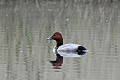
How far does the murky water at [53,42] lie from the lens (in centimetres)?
1138

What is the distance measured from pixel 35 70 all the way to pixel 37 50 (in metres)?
2.26

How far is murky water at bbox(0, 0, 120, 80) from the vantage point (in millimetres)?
11375

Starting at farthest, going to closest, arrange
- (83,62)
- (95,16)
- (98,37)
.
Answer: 1. (95,16)
2. (98,37)
3. (83,62)

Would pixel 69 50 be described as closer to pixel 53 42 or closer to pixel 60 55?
pixel 60 55

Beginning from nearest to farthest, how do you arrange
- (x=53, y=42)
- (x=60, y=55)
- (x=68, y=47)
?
(x=60, y=55) < (x=68, y=47) < (x=53, y=42)

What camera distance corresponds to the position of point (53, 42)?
52.6 ft

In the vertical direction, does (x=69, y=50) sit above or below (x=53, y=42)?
below

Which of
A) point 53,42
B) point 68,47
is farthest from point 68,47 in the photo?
point 53,42

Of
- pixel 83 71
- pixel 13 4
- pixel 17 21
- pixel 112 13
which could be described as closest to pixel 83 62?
pixel 83 71

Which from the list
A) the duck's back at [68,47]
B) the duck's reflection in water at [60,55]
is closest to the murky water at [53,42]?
the duck's reflection in water at [60,55]

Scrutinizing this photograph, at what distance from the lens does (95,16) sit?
2206 centimetres

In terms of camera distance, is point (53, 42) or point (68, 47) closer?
point (68, 47)

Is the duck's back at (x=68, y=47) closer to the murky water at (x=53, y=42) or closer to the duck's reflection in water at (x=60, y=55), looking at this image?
the duck's reflection in water at (x=60, y=55)

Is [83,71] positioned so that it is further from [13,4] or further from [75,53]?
[13,4]
